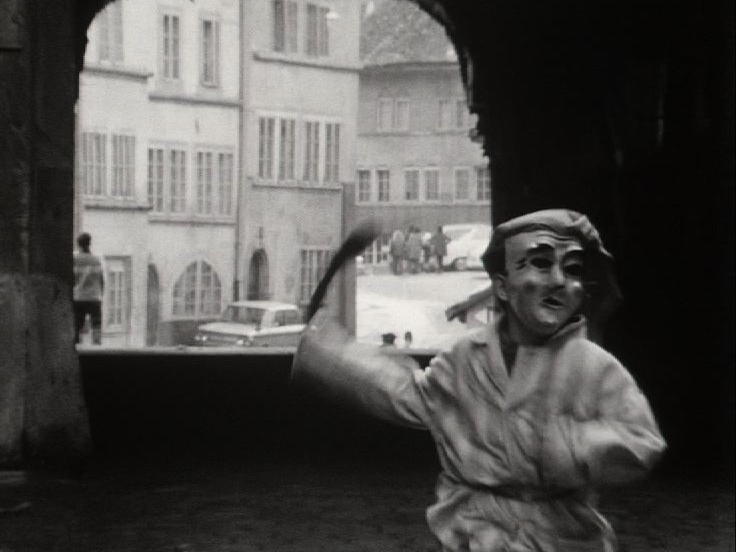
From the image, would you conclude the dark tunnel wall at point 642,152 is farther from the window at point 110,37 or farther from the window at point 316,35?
the window at point 316,35

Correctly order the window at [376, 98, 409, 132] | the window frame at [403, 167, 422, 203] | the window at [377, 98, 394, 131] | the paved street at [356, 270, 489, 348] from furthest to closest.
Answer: the window at [376, 98, 409, 132], the window at [377, 98, 394, 131], the window frame at [403, 167, 422, 203], the paved street at [356, 270, 489, 348]

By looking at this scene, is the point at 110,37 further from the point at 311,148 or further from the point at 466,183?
the point at 466,183

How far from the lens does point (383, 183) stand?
59.8 m

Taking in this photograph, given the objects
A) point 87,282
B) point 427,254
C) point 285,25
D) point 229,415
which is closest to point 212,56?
point 285,25

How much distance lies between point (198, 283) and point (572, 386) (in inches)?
1671

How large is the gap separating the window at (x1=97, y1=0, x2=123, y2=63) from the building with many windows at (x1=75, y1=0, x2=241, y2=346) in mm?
21

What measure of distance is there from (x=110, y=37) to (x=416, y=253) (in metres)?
7.85

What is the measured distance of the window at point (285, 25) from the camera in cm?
5125

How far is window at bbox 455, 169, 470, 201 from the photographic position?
58.9 m

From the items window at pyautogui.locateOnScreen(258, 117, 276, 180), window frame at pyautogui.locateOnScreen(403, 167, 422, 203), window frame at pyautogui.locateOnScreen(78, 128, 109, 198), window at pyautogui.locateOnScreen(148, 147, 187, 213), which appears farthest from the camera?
window frame at pyautogui.locateOnScreen(403, 167, 422, 203)

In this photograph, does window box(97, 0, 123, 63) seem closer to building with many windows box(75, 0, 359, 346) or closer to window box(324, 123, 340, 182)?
building with many windows box(75, 0, 359, 346)

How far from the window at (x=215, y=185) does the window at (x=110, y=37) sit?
12.5 ft

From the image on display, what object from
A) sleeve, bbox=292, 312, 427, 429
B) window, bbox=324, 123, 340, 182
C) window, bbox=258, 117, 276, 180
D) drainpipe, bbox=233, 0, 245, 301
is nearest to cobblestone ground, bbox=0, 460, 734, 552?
sleeve, bbox=292, 312, 427, 429

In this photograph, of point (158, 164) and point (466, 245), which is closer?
point (466, 245)
